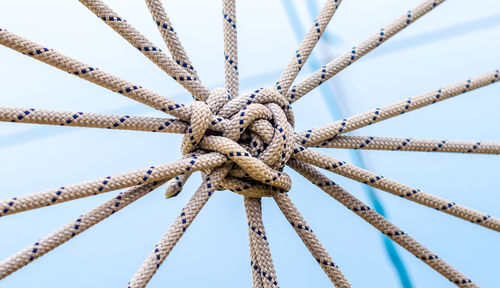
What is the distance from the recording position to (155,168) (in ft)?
2.07

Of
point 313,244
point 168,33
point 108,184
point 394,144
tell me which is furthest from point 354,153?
point 108,184

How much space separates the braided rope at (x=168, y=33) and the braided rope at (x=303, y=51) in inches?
6.6

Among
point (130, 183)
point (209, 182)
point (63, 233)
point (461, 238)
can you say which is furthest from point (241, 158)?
point (461, 238)

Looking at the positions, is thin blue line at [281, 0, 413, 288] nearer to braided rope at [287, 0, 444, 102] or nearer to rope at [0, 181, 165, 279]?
braided rope at [287, 0, 444, 102]

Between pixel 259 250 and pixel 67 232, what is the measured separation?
0.30 meters

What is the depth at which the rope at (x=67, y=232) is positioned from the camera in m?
0.55

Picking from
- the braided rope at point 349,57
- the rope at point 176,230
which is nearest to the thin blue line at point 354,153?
the braided rope at point 349,57

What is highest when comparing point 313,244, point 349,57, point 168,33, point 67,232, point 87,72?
point 349,57

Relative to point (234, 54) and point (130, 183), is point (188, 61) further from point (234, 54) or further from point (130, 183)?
point (130, 183)

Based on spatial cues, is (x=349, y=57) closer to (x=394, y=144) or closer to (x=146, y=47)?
(x=394, y=144)

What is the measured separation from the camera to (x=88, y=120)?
616mm

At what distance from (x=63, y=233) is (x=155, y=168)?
16 cm

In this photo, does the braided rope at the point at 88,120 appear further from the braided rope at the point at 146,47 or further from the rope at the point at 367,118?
the rope at the point at 367,118

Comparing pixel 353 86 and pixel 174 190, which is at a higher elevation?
pixel 353 86
